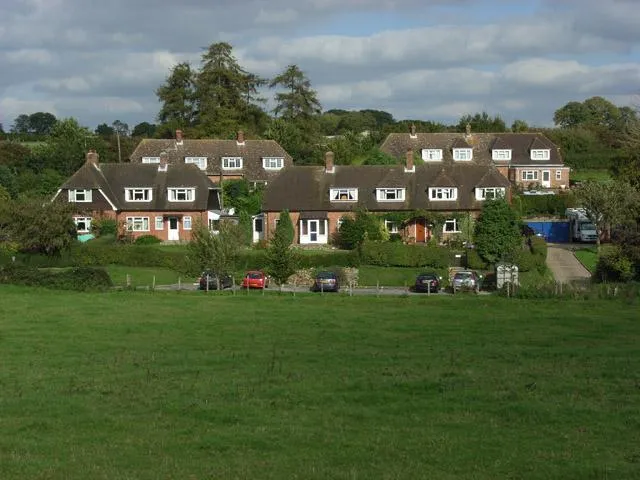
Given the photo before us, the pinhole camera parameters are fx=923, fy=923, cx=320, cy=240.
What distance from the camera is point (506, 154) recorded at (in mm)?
100312

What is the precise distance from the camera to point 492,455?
14148 mm

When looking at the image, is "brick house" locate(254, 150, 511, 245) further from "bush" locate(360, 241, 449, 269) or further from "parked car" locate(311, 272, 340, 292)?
"parked car" locate(311, 272, 340, 292)

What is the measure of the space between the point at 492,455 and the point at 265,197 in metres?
Answer: 58.7

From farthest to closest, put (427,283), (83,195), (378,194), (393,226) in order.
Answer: (83,195) → (378,194) → (393,226) → (427,283)

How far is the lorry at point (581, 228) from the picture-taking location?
7181 cm

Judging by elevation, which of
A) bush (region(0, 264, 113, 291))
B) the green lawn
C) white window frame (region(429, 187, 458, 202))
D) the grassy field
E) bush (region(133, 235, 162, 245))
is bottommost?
the grassy field

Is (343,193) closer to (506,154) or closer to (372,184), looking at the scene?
(372,184)

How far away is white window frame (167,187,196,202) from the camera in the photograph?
7569cm

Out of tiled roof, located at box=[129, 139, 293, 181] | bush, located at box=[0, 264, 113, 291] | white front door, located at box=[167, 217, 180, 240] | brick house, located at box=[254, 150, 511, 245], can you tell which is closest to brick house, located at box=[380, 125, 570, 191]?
tiled roof, located at box=[129, 139, 293, 181]

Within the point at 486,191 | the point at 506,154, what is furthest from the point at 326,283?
the point at 506,154

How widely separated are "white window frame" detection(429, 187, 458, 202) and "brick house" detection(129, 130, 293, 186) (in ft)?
81.2

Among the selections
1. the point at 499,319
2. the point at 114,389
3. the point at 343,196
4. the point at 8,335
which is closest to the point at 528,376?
the point at 114,389

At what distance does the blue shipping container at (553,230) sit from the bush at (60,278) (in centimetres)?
3869

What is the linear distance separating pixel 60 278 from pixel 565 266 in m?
31.6
